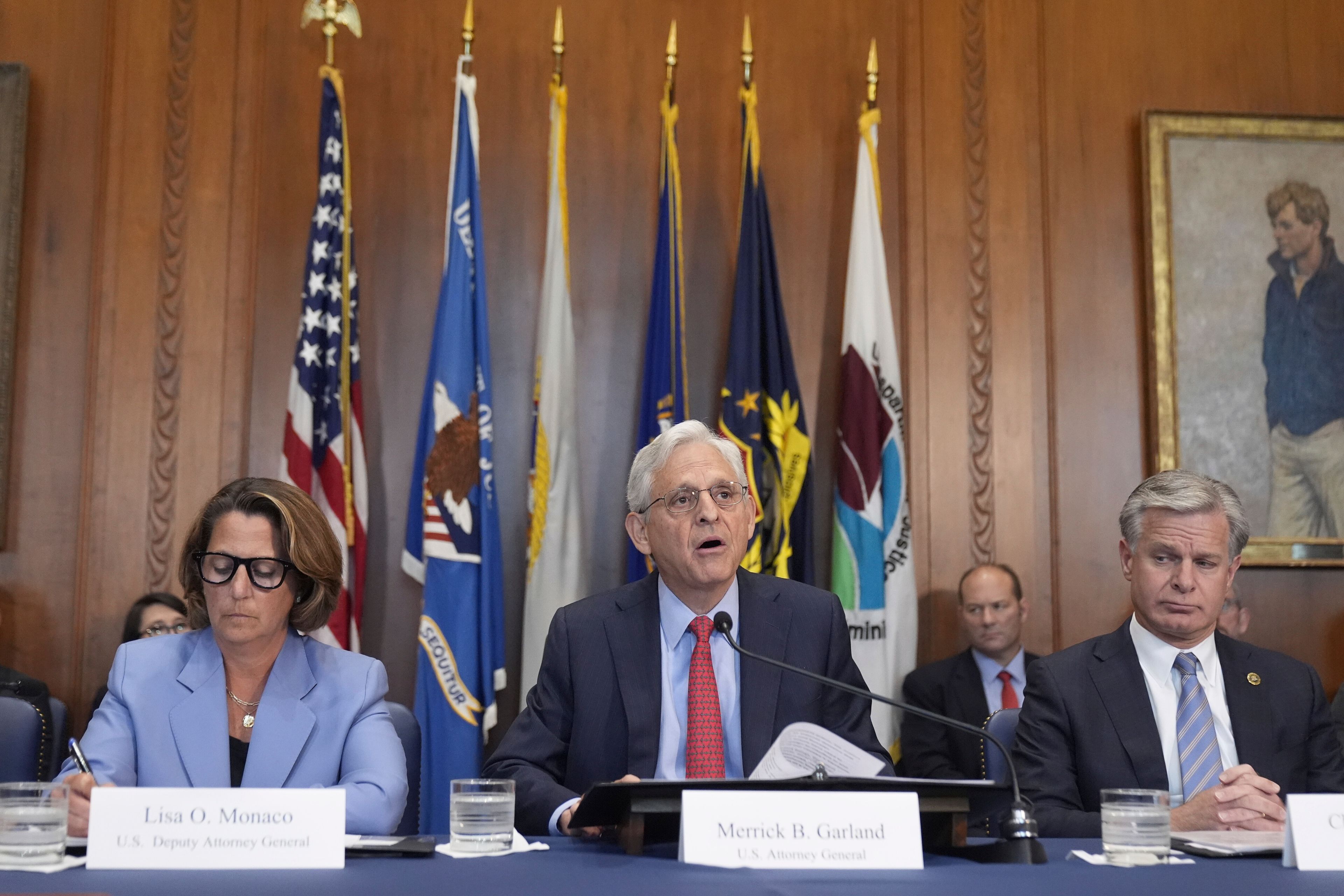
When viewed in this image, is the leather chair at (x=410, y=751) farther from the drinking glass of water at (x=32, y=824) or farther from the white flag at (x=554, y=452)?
the white flag at (x=554, y=452)

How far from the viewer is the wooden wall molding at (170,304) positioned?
4.83m

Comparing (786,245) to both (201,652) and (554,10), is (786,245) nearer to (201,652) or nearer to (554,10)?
(554,10)

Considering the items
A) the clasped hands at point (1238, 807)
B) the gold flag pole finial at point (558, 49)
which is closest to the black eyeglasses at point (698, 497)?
the clasped hands at point (1238, 807)

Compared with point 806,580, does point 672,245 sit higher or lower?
higher

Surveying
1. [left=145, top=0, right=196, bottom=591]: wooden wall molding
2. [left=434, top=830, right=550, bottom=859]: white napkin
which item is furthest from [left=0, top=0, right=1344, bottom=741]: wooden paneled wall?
[left=434, top=830, right=550, bottom=859]: white napkin

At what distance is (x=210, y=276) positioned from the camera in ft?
16.2

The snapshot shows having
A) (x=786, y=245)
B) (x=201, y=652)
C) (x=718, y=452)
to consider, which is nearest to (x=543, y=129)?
(x=786, y=245)

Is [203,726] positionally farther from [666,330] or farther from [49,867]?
[666,330]

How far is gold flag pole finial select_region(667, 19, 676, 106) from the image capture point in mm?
5020

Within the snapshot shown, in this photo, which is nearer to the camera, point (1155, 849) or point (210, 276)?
point (1155, 849)

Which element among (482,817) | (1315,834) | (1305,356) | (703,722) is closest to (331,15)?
(703,722)

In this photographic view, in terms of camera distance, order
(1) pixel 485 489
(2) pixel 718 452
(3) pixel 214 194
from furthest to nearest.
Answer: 1. (3) pixel 214 194
2. (1) pixel 485 489
3. (2) pixel 718 452

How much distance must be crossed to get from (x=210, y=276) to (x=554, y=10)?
172cm

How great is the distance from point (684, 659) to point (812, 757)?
865 millimetres
